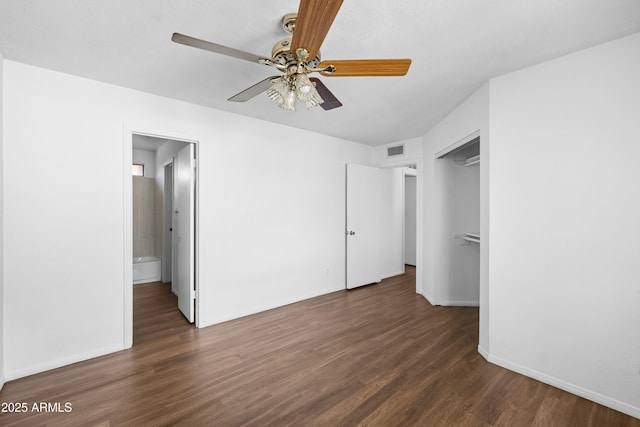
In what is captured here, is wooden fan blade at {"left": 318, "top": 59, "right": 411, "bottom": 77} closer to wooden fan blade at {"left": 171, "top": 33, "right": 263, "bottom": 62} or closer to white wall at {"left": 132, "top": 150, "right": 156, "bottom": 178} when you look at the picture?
wooden fan blade at {"left": 171, "top": 33, "right": 263, "bottom": 62}

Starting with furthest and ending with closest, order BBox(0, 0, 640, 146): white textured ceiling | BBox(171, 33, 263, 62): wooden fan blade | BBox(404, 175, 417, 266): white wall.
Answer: BBox(404, 175, 417, 266): white wall, BBox(0, 0, 640, 146): white textured ceiling, BBox(171, 33, 263, 62): wooden fan blade

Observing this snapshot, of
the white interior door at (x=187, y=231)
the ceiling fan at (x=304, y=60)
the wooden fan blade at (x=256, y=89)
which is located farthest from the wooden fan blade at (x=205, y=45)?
the white interior door at (x=187, y=231)

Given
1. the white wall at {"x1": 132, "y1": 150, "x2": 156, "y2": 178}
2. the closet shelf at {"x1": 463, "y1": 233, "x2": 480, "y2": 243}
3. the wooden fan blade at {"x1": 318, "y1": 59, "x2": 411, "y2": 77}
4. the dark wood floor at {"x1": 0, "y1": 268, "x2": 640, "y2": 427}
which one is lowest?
the dark wood floor at {"x1": 0, "y1": 268, "x2": 640, "y2": 427}

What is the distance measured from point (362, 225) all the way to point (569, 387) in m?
3.14

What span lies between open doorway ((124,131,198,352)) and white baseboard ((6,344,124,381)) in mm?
806

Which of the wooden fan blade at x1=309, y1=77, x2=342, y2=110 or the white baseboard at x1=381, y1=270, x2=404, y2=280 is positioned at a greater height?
the wooden fan blade at x1=309, y1=77, x2=342, y2=110

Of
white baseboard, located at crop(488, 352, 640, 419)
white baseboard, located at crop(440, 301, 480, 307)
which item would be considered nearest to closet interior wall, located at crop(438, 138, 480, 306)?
white baseboard, located at crop(440, 301, 480, 307)

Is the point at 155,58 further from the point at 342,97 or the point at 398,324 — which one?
the point at 398,324

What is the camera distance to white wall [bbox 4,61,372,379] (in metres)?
2.18

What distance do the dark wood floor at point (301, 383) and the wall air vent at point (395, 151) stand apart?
9.02ft

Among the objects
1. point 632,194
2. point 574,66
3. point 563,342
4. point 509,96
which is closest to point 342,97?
point 509,96

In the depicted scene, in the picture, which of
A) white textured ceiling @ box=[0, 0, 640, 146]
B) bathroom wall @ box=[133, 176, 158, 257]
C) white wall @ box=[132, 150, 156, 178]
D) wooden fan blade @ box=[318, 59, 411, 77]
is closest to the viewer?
wooden fan blade @ box=[318, 59, 411, 77]

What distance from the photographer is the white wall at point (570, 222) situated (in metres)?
1.82

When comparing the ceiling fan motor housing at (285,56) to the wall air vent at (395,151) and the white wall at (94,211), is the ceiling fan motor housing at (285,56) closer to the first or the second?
the white wall at (94,211)
